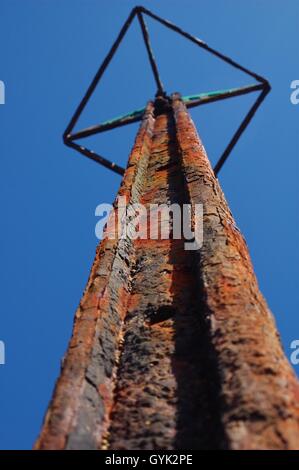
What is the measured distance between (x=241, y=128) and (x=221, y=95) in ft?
2.42

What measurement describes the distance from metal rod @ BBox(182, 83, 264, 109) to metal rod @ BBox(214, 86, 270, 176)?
168mm

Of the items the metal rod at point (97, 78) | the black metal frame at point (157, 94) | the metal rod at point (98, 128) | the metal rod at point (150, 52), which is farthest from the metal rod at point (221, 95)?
the metal rod at point (97, 78)

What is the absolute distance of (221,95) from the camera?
7012 millimetres

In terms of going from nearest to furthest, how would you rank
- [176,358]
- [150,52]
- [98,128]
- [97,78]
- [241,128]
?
[176,358] < [241,128] < [98,128] < [97,78] < [150,52]

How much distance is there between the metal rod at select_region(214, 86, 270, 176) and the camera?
655 centimetres

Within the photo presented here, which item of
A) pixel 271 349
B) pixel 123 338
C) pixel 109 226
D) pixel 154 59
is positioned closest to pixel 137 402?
pixel 123 338

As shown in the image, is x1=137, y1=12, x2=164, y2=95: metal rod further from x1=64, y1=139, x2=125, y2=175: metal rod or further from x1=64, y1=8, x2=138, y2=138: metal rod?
x1=64, y1=139, x2=125, y2=175: metal rod

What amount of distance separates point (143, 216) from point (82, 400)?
1.71 meters

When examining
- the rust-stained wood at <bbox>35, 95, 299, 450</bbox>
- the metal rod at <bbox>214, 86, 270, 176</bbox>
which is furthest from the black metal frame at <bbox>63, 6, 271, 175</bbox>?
the rust-stained wood at <bbox>35, 95, 299, 450</bbox>

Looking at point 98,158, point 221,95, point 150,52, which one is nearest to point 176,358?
point 98,158

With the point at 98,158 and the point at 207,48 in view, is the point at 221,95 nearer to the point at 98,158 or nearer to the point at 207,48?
the point at 207,48
